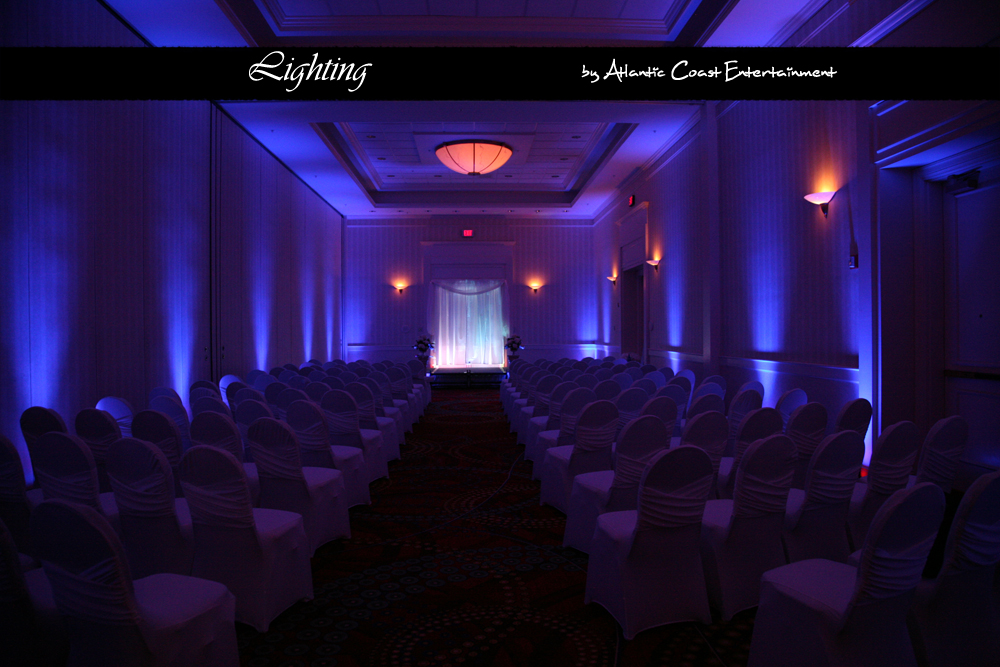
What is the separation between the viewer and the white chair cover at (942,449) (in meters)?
2.71

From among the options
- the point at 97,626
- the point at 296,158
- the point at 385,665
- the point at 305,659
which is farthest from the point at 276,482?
the point at 296,158

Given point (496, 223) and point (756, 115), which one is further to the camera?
point (496, 223)

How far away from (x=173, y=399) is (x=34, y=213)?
6.72ft

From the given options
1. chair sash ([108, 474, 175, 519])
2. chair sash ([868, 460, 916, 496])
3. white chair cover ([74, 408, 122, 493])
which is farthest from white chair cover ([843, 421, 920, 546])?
white chair cover ([74, 408, 122, 493])

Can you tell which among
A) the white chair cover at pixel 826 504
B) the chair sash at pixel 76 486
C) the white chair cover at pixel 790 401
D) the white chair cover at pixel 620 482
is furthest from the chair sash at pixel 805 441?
the chair sash at pixel 76 486

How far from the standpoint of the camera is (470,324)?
53.5ft

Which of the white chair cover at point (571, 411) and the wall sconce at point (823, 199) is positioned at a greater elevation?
the wall sconce at point (823, 199)

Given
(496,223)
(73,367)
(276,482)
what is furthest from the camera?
(496,223)

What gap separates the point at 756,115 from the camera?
22.6 ft

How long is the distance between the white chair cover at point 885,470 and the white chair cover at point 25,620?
11.0 ft

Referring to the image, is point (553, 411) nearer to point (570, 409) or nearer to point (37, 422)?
point (570, 409)

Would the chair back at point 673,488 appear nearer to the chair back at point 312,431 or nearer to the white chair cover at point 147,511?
the white chair cover at point 147,511

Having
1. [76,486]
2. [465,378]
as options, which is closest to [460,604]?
[76,486]

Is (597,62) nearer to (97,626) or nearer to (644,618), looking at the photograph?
(644,618)
